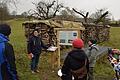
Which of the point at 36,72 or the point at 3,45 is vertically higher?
the point at 3,45

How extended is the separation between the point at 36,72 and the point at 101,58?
4935 millimetres

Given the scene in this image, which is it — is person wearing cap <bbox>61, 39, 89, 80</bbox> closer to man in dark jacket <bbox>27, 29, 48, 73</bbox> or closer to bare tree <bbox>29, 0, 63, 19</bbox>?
man in dark jacket <bbox>27, 29, 48, 73</bbox>

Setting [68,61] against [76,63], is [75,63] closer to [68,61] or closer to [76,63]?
[76,63]

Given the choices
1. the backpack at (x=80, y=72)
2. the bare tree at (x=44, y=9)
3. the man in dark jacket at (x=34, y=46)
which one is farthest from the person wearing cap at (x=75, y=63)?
the bare tree at (x=44, y=9)

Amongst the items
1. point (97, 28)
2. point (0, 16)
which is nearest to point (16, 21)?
point (0, 16)

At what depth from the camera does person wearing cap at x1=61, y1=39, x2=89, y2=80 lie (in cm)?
704

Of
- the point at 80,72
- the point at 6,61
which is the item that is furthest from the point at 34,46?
the point at 6,61

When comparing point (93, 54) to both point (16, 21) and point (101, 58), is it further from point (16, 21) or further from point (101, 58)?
point (16, 21)

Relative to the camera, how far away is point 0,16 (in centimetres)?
Result: 3569

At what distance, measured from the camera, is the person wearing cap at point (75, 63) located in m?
7.04

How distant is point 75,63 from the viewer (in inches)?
279

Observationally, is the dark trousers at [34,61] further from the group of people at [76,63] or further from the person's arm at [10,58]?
the person's arm at [10,58]

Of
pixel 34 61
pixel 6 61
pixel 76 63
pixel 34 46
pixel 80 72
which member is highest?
pixel 6 61

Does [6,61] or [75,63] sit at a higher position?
[6,61]
